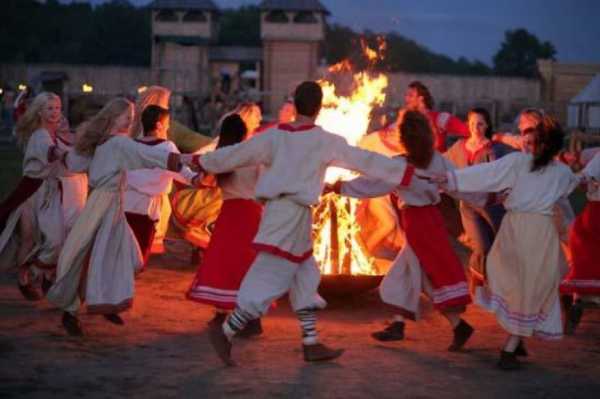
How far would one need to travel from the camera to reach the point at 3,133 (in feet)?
112

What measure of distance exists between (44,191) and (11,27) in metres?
59.3

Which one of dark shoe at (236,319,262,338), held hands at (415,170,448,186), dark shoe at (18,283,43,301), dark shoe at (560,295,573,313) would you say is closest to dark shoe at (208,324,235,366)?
dark shoe at (236,319,262,338)

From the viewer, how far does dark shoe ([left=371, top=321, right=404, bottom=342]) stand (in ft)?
23.3

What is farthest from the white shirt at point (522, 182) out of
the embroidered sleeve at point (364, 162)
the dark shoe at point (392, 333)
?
the dark shoe at point (392, 333)

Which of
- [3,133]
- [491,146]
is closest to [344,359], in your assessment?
[491,146]

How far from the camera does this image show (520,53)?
7481 centimetres

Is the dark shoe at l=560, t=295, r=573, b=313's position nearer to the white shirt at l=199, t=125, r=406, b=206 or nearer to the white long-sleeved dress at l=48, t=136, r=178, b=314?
the white shirt at l=199, t=125, r=406, b=206

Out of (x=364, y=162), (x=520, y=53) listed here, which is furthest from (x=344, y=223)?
(x=520, y=53)

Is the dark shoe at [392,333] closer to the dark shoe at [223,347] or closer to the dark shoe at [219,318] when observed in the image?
the dark shoe at [219,318]

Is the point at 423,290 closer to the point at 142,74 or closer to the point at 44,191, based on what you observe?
the point at 44,191

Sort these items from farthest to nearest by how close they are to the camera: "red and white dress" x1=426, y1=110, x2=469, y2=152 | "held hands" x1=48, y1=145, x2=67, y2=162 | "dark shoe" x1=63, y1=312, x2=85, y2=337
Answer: "red and white dress" x1=426, y1=110, x2=469, y2=152, "held hands" x1=48, y1=145, x2=67, y2=162, "dark shoe" x1=63, y1=312, x2=85, y2=337

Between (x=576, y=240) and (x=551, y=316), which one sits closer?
(x=551, y=316)

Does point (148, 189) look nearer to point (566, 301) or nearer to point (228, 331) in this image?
point (228, 331)

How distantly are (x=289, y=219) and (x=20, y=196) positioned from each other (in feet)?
9.77
